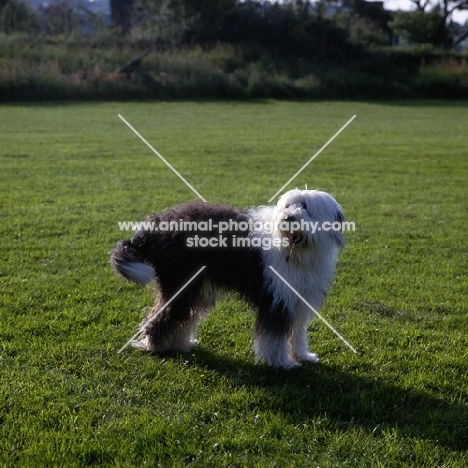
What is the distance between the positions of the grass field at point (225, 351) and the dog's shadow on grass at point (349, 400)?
0.01 m

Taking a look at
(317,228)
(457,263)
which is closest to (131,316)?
(317,228)

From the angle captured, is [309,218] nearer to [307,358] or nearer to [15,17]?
[307,358]

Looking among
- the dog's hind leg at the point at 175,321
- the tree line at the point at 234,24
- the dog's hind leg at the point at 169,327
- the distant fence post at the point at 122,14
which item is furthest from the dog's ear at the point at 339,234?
the distant fence post at the point at 122,14

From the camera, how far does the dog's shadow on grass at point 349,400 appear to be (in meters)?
3.90

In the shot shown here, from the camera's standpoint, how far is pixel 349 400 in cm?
420

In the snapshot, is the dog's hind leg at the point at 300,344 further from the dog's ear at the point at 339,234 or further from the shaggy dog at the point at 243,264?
the dog's ear at the point at 339,234

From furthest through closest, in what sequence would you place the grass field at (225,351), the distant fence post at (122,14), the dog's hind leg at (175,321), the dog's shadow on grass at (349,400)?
the distant fence post at (122,14) → the dog's hind leg at (175,321) → the dog's shadow on grass at (349,400) → the grass field at (225,351)

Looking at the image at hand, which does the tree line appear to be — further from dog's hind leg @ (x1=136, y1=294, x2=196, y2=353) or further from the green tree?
dog's hind leg @ (x1=136, y1=294, x2=196, y2=353)

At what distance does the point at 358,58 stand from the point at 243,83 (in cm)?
964

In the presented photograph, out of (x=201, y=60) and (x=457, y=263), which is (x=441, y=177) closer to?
(x=457, y=263)

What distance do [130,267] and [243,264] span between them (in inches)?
32.9

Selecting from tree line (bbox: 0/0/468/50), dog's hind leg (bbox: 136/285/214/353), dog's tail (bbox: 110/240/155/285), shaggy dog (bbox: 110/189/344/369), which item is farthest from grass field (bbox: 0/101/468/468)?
tree line (bbox: 0/0/468/50)

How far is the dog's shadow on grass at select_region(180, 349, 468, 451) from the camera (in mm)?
3896

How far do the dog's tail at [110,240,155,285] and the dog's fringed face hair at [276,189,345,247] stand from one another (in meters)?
1.01
